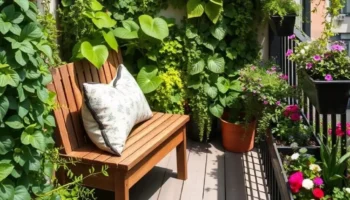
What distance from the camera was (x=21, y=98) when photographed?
1764 millimetres

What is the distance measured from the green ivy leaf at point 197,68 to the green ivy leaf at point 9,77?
177 cm

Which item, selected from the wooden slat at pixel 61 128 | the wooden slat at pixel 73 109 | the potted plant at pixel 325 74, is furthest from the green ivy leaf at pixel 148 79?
the potted plant at pixel 325 74

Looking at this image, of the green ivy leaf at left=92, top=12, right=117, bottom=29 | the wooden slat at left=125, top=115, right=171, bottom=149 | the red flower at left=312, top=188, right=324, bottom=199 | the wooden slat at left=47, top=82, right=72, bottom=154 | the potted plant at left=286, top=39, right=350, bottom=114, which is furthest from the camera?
the green ivy leaf at left=92, top=12, right=117, bottom=29

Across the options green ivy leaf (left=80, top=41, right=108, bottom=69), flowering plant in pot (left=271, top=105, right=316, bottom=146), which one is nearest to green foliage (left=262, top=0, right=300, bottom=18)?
flowering plant in pot (left=271, top=105, right=316, bottom=146)

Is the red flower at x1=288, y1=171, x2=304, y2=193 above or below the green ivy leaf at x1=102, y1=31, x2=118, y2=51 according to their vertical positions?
below

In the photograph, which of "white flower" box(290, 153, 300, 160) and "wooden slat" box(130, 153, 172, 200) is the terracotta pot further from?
"white flower" box(290, 153, 300, 160)

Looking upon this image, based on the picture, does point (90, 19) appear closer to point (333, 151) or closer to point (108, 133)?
point (108, 133)

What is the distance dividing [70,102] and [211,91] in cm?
114

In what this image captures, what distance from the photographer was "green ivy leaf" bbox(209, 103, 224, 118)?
3.38 metres

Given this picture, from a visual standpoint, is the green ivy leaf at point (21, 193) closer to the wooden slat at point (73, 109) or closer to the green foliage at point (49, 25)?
the wooden slat at point (73, 109)

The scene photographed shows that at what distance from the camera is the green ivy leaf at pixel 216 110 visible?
133 inches

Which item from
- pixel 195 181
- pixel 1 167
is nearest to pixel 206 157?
pixel 195 181

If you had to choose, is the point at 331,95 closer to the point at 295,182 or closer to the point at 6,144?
the point at 295,182

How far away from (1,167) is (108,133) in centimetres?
78
